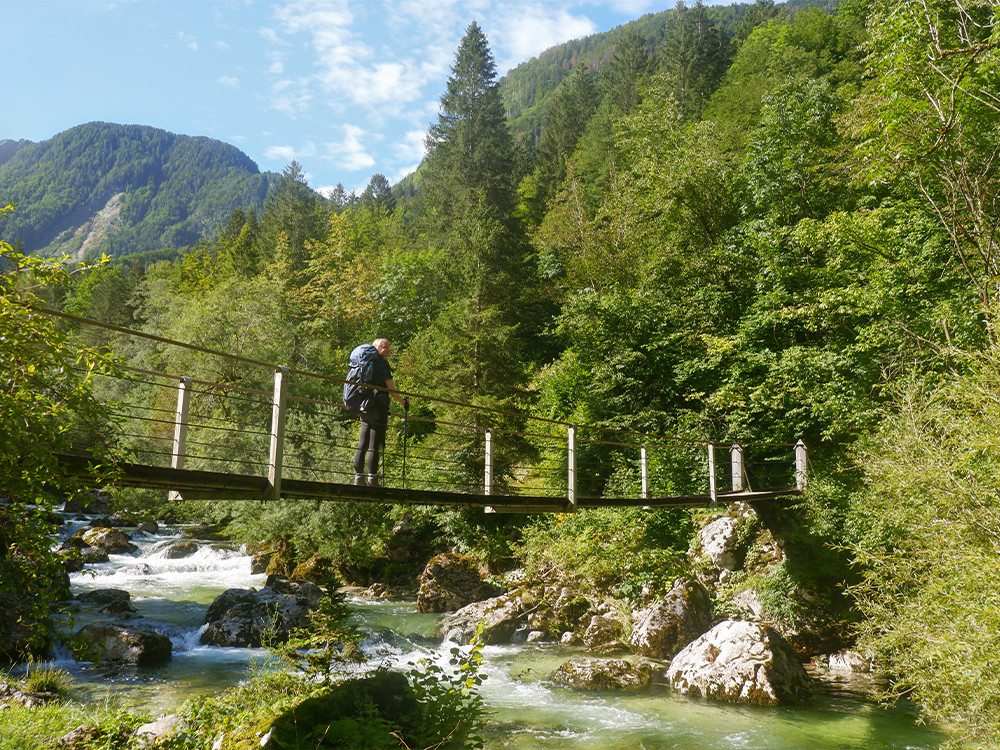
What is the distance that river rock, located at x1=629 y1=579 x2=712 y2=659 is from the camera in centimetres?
1118

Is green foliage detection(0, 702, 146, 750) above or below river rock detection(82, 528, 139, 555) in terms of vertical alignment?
below

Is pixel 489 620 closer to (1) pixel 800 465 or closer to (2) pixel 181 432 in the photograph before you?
(1) pixel 800 465

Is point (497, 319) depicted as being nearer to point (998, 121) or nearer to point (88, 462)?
point (998, 121)

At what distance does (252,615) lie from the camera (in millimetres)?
11906

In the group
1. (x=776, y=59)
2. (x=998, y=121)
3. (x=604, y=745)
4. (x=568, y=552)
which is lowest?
(x=604, y=745)

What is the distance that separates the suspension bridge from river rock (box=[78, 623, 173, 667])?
8.58ft

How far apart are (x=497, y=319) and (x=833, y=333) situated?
852 centimetres

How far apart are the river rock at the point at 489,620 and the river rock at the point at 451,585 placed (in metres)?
0.99

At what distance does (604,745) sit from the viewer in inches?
298

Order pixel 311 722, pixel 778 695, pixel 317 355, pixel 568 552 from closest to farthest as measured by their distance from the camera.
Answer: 1. pixel 311 722
2. pixel 778 695
3. pixel 568 552
4. pixel 317 355

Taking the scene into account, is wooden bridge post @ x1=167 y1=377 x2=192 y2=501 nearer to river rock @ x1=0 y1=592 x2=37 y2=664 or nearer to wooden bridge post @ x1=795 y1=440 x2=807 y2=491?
river rock @ x1=0 y1=592 x2=37 y2=664

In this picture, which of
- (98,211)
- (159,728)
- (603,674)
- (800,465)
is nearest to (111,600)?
(159,728)

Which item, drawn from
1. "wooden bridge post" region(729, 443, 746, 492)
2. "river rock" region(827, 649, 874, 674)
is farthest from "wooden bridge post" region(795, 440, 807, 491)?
"river rock" region(827, 649, 874, 674)

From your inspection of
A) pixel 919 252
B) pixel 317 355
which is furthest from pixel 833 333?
pixel 317 355
